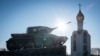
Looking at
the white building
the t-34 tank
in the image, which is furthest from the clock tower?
the t-34 tank

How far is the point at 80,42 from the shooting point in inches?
1884

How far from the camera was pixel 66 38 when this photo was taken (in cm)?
4259

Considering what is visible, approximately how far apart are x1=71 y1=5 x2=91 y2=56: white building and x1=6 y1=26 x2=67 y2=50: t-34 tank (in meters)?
6.11

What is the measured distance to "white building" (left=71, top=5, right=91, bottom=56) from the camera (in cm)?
4741

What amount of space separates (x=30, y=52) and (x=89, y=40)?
49.9 ft

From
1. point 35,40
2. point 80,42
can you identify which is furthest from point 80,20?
point 35,40

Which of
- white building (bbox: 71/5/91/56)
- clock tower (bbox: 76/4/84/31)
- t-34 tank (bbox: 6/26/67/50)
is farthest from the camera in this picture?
clock tower (bbox: 76/4/84/31)

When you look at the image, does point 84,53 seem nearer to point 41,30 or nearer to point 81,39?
point 81,39

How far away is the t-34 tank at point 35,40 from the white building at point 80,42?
611 centimetres

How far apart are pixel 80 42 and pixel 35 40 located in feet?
32.6

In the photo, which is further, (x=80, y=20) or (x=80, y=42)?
(x=80, y=20)

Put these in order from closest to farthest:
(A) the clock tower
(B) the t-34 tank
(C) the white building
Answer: (B) the t-34 tank → (C) the white building → (A) the clock tower

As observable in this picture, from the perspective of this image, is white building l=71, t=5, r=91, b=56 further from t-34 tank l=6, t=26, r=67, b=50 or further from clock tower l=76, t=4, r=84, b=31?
t-34 tank l=6, t=26, r=67, b=50

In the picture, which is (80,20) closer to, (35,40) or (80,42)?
(80,42)
